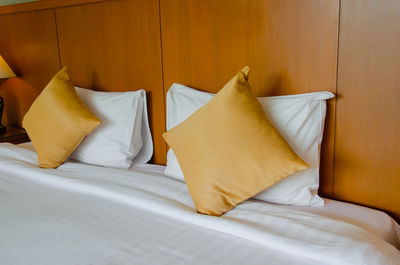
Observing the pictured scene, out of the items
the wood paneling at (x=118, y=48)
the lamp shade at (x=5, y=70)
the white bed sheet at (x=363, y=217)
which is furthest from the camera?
the lamp shade at (x=5, y=70)

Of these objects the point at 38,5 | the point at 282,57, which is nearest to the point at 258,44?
the point at 282,57

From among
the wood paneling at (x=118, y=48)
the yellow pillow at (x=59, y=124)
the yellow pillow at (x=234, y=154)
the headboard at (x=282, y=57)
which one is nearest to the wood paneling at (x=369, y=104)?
the headboard at (x=282, y=57)

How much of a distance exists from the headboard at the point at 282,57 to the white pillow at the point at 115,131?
11cm

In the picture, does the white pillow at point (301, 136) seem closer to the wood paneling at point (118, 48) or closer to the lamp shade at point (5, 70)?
the wood paneling at point (118, 48)

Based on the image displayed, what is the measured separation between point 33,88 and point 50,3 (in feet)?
2.22

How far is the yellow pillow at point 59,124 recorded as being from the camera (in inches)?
72.2

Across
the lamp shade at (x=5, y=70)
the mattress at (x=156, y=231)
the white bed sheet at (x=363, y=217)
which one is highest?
the lamp shade at (x=5, y=70)

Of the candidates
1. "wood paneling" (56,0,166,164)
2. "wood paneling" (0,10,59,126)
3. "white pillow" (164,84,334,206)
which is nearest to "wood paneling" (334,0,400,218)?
"white pillow" (164,84,334,206)

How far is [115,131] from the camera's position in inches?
75.5

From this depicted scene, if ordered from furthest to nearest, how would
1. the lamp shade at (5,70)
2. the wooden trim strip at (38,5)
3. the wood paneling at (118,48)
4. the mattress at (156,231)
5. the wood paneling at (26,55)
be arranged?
the lamp shade at (5,70), the wood paneling at (26,55), the wooden trim strip at (38,5), the wood paneling at (118,48), the mattress at (156,231)

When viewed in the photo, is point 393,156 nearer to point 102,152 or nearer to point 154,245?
point 154,245

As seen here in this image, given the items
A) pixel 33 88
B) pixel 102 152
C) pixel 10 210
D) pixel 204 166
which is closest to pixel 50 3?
pixel 33 88

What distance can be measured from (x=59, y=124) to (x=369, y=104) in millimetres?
1498

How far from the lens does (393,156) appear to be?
136 centimetres
